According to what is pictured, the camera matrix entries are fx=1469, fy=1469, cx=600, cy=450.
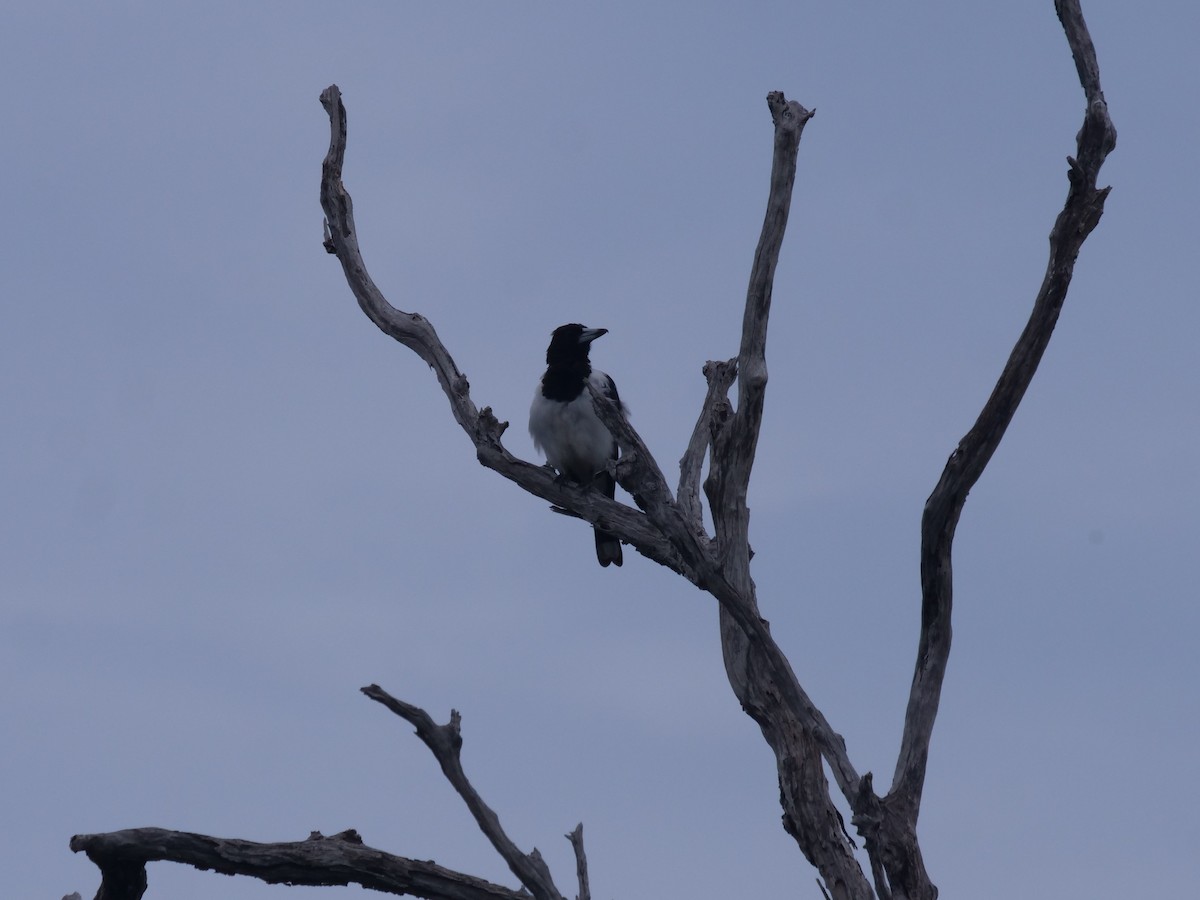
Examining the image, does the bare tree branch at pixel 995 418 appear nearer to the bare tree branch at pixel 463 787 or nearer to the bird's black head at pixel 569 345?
the bare tree branch at pixel 463 787

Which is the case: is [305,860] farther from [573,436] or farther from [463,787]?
[573,436]

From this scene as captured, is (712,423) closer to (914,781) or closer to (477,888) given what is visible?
(914,781)

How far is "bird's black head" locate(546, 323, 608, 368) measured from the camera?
9688 mm

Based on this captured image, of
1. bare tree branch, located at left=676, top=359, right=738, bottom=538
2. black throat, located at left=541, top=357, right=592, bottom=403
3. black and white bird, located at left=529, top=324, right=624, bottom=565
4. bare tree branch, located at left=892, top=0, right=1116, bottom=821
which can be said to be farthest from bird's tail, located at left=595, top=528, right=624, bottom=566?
bare tree branch, located at left=892, top=0, right=1116, bottom=821

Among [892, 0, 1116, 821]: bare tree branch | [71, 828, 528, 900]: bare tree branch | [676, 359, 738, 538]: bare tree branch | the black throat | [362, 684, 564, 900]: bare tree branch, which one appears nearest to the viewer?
[362, 684, 564, 900]: bare tree branch

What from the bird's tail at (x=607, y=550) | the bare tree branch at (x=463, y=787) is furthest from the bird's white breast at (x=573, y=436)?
the bare tree branch at (x=463, y=787)

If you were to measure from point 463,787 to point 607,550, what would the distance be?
3.94 m

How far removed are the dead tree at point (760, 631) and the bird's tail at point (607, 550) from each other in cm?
179

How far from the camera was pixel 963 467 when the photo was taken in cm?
614

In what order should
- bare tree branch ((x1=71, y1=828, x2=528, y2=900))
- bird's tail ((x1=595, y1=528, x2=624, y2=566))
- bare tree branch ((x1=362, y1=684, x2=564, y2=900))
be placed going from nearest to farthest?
bare tree branch ((x1=362, y1=684, x2=564, y2=900)) < bare tree branch ((x1=71, y1=828, x2=528, y2=900)) < bird's tail ((x1=595, y1=528, x2=624, y2=566))

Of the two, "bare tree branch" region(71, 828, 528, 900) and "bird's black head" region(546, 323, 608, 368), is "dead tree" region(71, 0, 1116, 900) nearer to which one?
"bare tree branch" region(71, 828, 528, 900)

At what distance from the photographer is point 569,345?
977cm

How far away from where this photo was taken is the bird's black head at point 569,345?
969 cm

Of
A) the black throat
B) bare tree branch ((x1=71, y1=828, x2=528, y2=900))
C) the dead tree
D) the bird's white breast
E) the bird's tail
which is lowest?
bare tree branch ((x1=71, y1=828, x2=528, y2=900))
